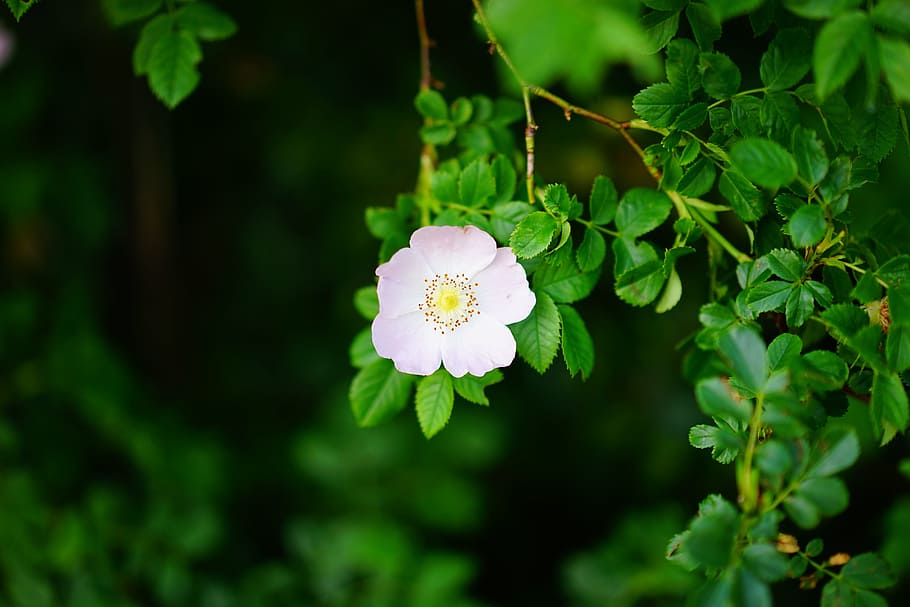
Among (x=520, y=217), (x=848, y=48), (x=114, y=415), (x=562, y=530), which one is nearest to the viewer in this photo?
(x=848, y=48)

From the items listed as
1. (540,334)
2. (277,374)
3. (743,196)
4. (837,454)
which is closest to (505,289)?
(540,334)

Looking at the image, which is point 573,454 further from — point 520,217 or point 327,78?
point 520,217

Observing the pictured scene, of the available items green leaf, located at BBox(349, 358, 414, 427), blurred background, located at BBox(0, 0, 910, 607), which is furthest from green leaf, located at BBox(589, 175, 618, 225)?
blurred background, located at BBox(0, 0, 910, 607)

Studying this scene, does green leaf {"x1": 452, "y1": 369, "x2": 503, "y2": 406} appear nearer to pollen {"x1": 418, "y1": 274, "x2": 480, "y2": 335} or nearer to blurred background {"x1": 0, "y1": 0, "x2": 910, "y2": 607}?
pollen {"x1": 418, "y1": 274, "x2": 480, "y2": 335}

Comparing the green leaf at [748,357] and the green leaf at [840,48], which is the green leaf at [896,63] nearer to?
the green leaf at [840,48]

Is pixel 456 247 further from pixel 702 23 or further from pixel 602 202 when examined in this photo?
pixel 702 23

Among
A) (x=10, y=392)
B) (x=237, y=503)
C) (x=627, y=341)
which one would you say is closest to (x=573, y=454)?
(x=627, y=341)

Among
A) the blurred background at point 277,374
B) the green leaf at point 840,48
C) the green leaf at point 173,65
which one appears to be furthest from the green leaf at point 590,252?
the blurred background at point 277,374
